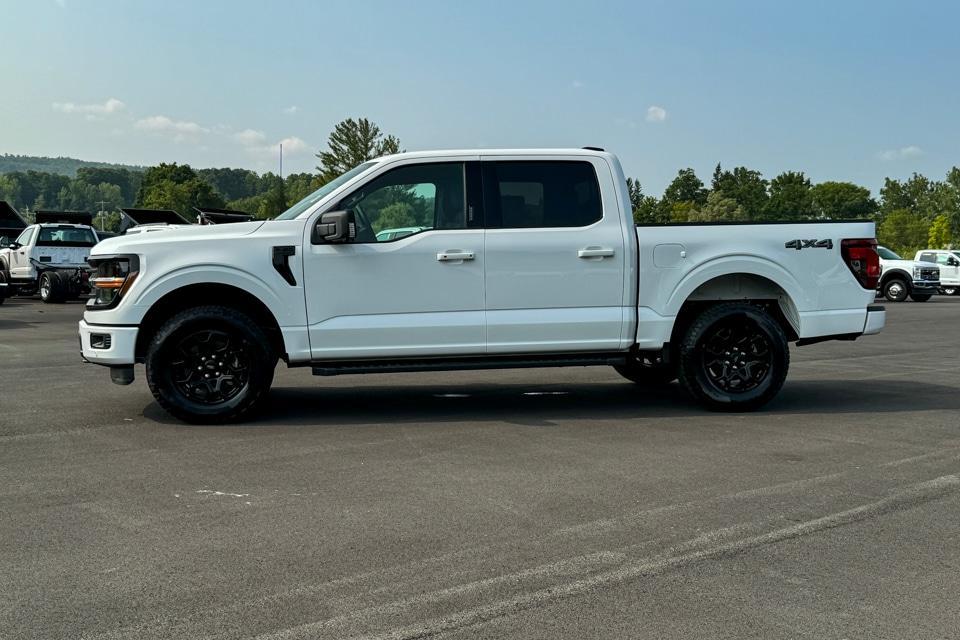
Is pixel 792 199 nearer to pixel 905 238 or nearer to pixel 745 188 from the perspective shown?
pixel 745 188

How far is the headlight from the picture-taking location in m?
7.70

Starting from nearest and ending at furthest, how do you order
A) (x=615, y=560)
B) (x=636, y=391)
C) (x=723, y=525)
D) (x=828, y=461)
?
1. (x=615, y=560)
2. (x=723, y=525)
3. (x=828, y=461)
4. (x=636, y=391)

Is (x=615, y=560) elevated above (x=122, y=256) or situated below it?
below

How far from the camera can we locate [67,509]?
17.3 ft

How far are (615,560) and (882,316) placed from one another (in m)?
5.28

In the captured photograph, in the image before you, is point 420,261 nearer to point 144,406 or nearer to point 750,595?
point 144,406

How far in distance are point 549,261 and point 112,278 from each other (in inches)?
136

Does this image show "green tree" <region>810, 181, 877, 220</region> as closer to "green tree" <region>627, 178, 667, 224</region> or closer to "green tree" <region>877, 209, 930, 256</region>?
"green tree" <region>877, 209, 930, 256</region>

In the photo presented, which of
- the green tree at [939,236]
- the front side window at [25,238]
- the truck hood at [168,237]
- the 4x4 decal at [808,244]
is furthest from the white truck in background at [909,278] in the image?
the green tree at [939,236]

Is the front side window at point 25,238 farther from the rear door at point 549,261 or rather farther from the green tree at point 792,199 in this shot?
the green tree at point 792,199

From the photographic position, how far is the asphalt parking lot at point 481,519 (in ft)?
12.4

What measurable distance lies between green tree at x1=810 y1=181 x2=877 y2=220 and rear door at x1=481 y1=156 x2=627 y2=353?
5468 inches

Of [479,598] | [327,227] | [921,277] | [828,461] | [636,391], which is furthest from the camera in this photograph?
[921,277]

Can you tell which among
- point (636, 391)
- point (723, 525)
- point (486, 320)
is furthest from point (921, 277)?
point (723, 525)
